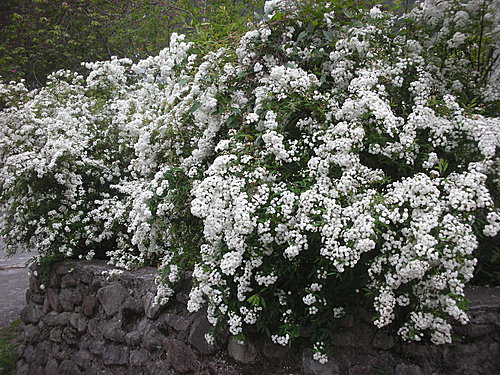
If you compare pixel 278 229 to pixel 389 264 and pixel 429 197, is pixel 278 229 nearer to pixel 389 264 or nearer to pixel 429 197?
pixel 389 264

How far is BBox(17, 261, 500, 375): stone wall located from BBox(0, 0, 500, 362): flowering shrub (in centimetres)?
17

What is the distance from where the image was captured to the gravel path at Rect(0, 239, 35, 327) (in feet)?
22.3

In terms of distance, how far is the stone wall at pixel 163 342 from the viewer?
247 cm

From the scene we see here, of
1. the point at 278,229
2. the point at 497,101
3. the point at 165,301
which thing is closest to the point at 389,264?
the point at 278,229

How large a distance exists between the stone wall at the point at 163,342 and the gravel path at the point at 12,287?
1392 mm

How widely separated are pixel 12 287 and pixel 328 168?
7404 mm

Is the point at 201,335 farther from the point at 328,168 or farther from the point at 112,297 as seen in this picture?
the point at 328,168

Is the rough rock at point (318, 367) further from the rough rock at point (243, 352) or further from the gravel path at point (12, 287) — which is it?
the gravel path at point (12, 287)

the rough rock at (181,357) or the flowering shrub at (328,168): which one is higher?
the flowering shrub at (328,168)

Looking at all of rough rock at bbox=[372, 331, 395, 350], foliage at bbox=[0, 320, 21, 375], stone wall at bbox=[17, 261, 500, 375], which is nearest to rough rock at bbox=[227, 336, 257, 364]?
stone wall at bbox=[17, 261, 500, 375]

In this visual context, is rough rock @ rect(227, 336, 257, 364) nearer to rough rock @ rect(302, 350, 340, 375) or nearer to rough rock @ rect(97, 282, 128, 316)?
rough rock @ rect(302, 350, 340, 375)

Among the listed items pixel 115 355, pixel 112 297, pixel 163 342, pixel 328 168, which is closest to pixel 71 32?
pixel 112 297

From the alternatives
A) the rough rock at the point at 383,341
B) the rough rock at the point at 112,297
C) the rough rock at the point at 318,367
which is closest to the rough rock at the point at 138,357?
the rough rock at the point at 112,297

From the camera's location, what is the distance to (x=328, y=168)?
8.47ft
